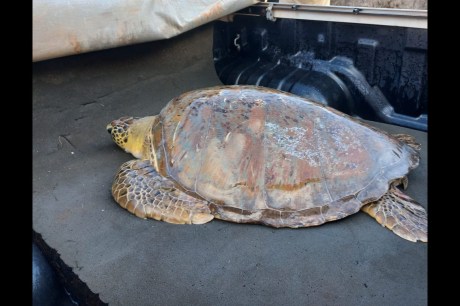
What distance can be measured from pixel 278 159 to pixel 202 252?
0.49m

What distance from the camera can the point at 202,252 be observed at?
1.42 metres

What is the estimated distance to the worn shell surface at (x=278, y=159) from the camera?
5.13ft

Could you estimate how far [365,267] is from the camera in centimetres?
132

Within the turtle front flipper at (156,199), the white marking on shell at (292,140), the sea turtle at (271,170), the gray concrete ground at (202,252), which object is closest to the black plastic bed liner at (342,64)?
the gray concrete ground at (202,252)

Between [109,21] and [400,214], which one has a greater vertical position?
[109,21]

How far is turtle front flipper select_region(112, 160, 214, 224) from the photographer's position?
1602 millimetres

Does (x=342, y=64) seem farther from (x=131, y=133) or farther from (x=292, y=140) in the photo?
(x=131, y=133)

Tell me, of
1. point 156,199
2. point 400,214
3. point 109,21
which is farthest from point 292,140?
point 109,21

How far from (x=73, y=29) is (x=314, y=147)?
142 centimetres

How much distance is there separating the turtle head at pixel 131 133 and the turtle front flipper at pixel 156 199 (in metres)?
0.29

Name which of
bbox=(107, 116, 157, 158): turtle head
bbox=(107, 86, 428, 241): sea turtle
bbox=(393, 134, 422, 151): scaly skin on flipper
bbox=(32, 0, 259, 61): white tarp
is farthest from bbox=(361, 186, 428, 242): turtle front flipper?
bbox=(32, 0, 259, 61): white tarp
